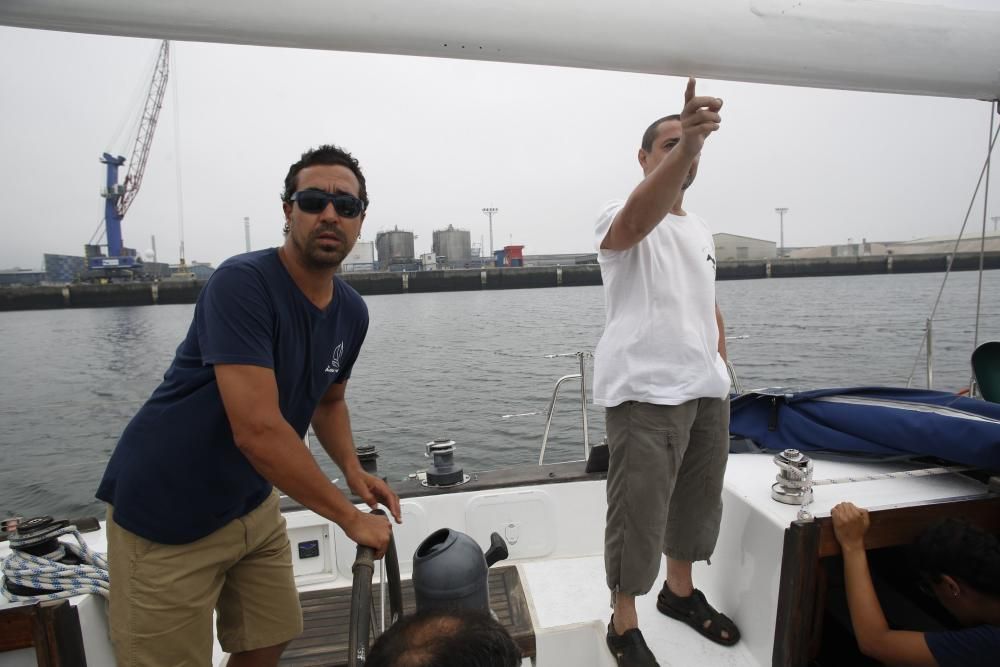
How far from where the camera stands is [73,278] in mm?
49094

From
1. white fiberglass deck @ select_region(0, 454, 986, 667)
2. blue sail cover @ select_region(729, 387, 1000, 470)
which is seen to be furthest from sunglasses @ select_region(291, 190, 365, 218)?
blue sail cover @ select_region(729, 387, 1000, 470)

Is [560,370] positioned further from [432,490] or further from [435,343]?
[432,490]

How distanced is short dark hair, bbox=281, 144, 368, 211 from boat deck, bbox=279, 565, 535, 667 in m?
1.36

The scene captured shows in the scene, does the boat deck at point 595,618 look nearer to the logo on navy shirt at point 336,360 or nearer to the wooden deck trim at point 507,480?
the wooden deck trim at point 507,480

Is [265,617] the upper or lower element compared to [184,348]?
lower

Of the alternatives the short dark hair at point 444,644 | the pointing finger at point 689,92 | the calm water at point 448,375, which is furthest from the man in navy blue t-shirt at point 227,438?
the calm water at point 448,375

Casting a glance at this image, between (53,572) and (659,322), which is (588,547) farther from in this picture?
(53,572)

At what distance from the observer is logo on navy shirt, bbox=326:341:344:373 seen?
165 centimetres

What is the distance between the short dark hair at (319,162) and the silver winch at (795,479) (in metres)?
1.53

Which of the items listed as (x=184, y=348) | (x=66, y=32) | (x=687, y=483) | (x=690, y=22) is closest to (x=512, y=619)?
(x=687, y=483)

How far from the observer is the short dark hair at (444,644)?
0.76 m

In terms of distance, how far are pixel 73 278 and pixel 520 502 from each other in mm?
57781

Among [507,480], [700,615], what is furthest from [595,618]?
[507,480]

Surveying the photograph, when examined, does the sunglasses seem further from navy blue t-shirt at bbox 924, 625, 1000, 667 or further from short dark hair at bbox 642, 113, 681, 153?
navy blue t-shirt at bbox 924, 625, 1000, 667
